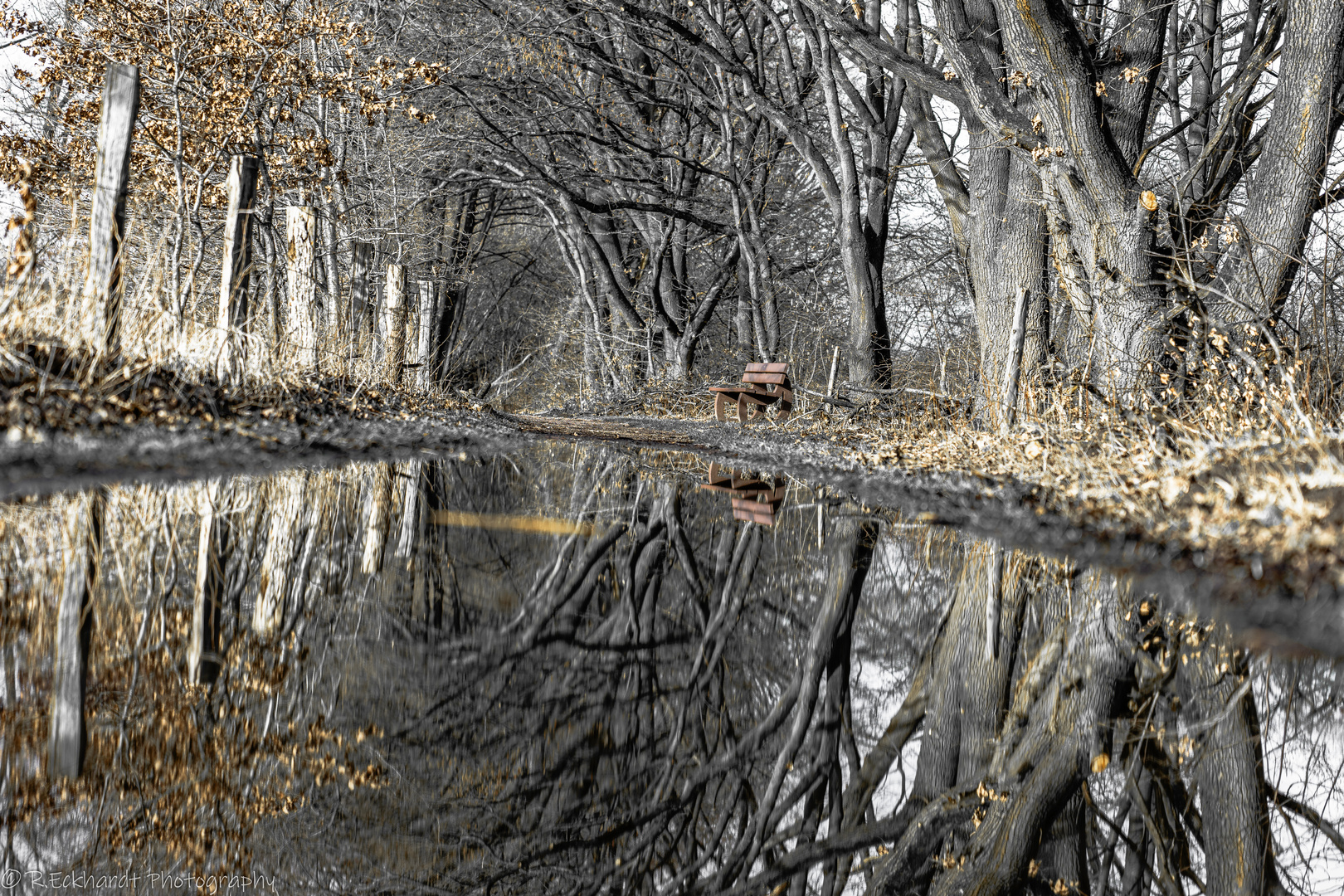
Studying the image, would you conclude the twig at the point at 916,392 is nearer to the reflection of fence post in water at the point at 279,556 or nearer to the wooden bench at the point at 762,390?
the wooden bench at the point at 762,390

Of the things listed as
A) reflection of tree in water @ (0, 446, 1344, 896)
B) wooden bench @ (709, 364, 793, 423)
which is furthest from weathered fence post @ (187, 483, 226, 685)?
wooden bench @ (709, 364, 793, 423)

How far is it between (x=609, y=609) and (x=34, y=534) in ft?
6.12

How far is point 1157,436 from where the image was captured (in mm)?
6465

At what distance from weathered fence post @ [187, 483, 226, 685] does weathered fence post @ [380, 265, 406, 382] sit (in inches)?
325

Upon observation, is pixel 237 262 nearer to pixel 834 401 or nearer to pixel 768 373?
pixel 834 401

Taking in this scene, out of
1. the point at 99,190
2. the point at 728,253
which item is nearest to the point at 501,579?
the point at 99,190

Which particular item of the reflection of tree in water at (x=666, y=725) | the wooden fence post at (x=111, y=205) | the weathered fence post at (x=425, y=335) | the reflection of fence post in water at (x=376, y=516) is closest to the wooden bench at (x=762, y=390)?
the weathered fence post at (x=425, y=335)

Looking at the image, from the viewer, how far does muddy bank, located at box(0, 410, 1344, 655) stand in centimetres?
336

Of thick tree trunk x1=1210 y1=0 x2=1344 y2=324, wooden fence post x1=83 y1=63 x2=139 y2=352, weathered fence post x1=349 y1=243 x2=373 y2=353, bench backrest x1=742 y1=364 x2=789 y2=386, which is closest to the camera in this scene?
wooden fence post x1=83 y1=63 x2=139 y2=352

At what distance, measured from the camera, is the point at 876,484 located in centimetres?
781

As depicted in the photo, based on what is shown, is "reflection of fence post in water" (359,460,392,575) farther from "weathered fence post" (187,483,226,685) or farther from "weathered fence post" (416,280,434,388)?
"weathered fence post" (416,280,434,388)

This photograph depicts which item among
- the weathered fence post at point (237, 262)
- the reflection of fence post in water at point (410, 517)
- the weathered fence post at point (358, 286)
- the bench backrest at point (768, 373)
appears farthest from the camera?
the bench backrest at point (768, 373)

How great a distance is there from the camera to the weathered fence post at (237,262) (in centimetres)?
795

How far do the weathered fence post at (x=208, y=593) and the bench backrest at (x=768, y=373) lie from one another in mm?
10734
